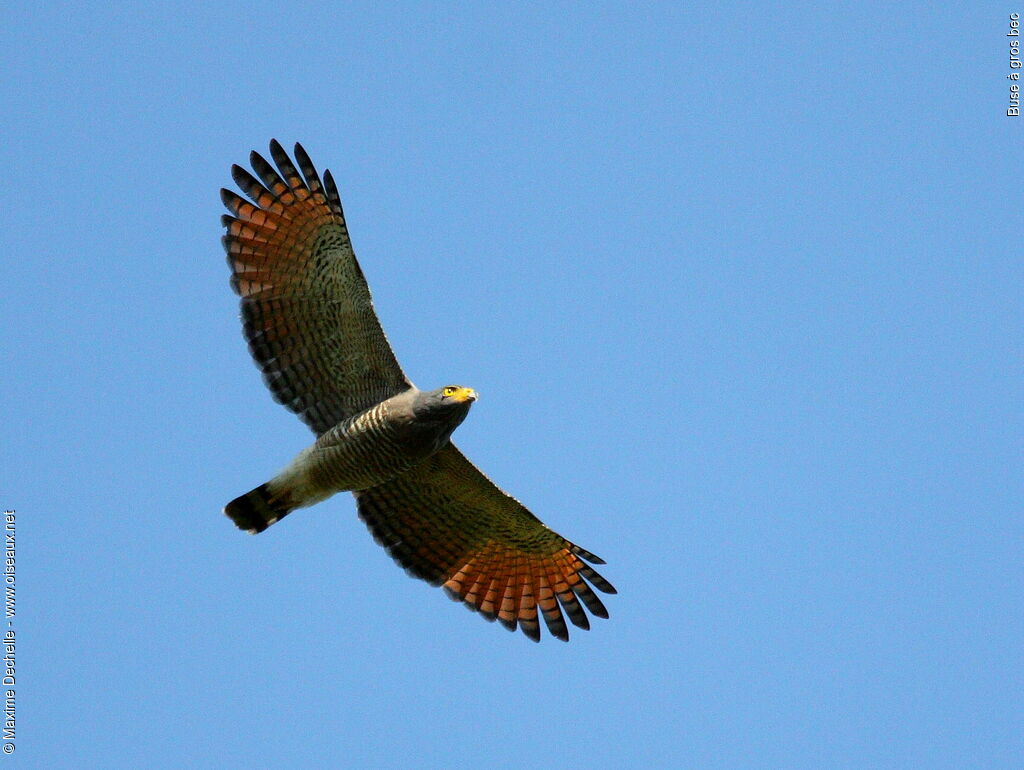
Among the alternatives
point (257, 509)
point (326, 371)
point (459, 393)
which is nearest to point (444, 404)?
point (459, 393)

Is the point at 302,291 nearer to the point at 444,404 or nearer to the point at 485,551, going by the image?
the point at 444,404

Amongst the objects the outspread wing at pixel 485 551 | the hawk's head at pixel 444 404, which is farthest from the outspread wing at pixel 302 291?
the outspread wing at pixel 485 551

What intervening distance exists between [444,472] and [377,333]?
5.92 feet

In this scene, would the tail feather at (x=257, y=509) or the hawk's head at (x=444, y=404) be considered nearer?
the hawk's head at (x=444, y=404)

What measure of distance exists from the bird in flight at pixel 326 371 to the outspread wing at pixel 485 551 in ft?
0.12

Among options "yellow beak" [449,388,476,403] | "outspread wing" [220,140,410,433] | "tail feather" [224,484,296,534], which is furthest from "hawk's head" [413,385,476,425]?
"tail feather" [224,484,296,534]

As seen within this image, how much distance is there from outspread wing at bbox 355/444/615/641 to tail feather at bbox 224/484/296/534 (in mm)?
1135

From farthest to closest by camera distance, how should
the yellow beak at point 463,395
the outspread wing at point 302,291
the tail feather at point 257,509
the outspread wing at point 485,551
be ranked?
the outspread wing at point 485,551 → the tail feather at point 257,509 → the outspread wing at point 302,291 → the yellow beak at point 463,395

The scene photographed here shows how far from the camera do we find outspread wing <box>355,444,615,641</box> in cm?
1645

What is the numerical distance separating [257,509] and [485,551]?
9.05ft

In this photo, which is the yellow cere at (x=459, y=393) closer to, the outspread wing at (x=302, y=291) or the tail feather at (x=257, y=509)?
the outspread wing at (x=302, y=291)

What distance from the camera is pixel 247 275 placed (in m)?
15.4

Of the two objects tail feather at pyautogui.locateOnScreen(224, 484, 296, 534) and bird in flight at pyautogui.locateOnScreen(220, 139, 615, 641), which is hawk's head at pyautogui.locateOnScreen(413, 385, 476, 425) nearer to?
bird in flight at pyautogui.locateOnScreen(220, 139, 615, 641)

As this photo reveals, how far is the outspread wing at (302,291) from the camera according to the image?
15227 millimetres
